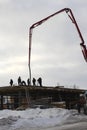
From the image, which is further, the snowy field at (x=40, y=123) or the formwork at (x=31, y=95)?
the formwork at (x=31, y=95)

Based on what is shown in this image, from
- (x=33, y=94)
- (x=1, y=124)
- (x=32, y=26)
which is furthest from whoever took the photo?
(x=33, y=94)

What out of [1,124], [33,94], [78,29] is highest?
[78,29]

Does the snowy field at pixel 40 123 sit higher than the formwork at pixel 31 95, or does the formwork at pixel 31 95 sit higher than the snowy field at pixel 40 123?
the formwork at pixel 31 95

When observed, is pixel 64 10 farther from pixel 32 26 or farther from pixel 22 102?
pixel 22 102

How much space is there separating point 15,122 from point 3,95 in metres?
33.5

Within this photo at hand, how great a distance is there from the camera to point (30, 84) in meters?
48.8

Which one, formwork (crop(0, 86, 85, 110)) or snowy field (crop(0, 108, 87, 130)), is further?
formwork (crop(0, 86, 85, 110))

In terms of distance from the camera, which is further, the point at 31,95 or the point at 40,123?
the point at 31,95

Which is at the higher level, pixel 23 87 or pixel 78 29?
pixel 78 29

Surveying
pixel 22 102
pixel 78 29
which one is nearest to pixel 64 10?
pixel 78 29

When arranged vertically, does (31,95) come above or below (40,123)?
above

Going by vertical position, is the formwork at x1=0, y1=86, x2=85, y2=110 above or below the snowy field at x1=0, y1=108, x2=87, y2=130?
above

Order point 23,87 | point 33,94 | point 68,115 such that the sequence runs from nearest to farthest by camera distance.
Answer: point 68,115 → point 23,87 → point 33,94

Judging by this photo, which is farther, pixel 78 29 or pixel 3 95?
pixel 3 95
